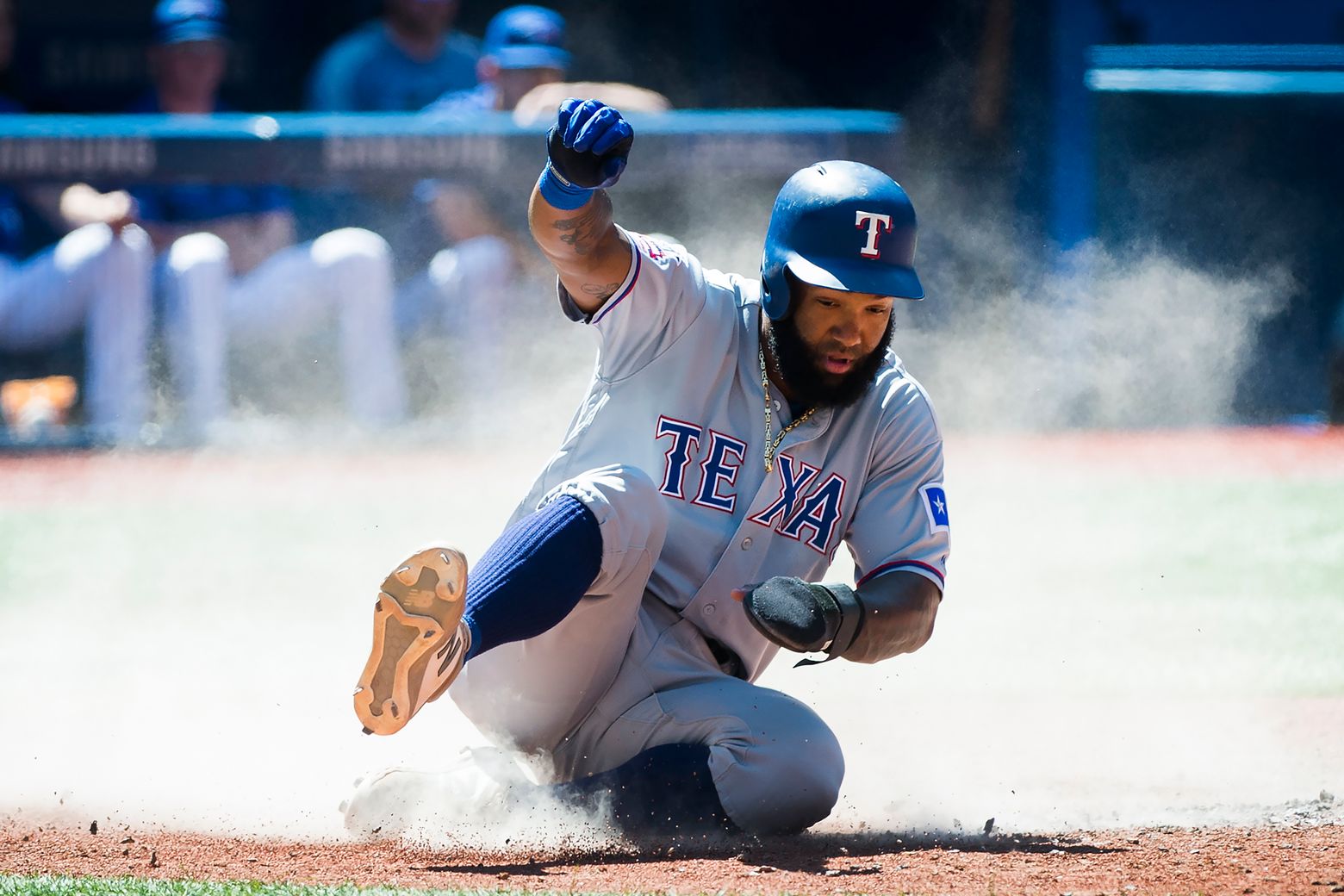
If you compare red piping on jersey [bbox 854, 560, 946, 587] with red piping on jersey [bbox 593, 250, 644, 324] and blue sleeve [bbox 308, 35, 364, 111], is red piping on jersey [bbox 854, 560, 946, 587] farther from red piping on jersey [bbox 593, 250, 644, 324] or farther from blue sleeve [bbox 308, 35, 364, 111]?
blue sleeve [bbox 308, 35, 364, 111]

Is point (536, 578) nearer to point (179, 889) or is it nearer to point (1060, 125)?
point (179, 889)

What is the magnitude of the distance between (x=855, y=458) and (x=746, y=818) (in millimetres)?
776

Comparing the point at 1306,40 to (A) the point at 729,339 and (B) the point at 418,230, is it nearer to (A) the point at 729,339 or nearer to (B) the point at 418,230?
(B) the point at 418,230

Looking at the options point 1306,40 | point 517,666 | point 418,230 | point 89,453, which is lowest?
point 517,666

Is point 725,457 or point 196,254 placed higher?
point 196,254

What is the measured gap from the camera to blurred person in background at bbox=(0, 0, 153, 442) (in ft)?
29.4

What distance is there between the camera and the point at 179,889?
275 centimetres

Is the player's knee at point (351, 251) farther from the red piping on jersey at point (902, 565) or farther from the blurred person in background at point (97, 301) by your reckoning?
the red piping on jersey at point (902, 565)

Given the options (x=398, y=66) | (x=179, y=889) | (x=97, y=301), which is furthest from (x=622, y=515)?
(x=398, y=66)

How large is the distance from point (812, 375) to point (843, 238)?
0.29 meters

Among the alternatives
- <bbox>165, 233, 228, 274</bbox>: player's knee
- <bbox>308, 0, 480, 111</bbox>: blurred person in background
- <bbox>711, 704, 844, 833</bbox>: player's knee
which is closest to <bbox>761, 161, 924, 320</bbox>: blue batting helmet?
<bbox>711, 704, 844, 833</bbox>: player's knee

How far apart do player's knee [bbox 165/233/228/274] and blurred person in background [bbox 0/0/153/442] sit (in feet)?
0.48

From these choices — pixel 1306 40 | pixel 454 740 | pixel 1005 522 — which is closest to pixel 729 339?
pixel 454 740

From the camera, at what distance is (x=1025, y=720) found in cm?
473
